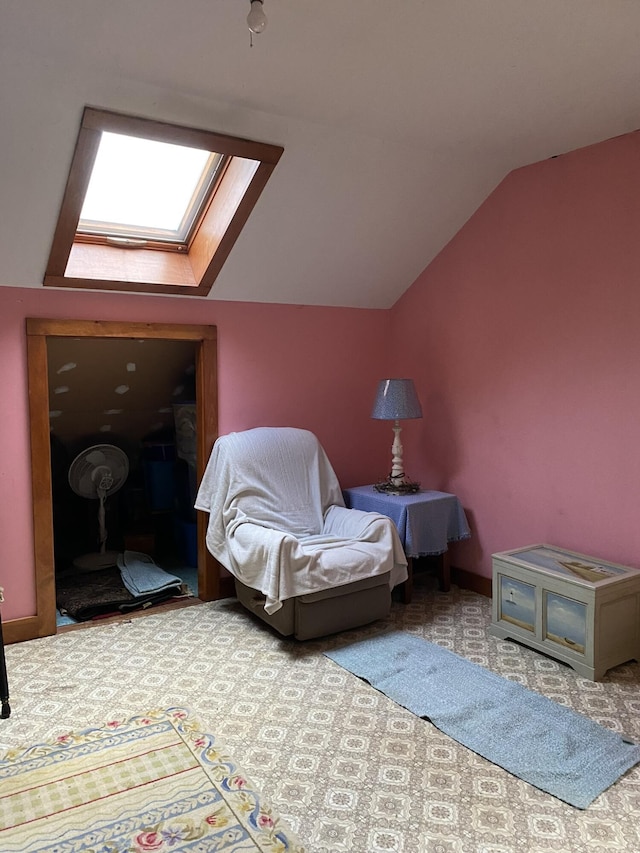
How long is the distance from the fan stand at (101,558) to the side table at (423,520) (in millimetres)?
1766

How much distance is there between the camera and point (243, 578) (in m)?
3.40

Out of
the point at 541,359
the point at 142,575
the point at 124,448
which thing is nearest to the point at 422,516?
the point at 541,359

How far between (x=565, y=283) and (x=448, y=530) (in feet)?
5.29

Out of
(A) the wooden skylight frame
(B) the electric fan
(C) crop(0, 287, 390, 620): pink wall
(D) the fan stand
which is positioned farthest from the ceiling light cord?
(D) the fan stand

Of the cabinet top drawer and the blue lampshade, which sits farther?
the blue lampshade

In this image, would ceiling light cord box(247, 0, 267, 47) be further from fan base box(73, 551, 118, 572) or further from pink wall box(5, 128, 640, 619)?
fan base box(73, 551, 118, 572)

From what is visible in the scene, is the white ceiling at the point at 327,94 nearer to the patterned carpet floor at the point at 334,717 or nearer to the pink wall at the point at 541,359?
the pink wall at the point at 541,359

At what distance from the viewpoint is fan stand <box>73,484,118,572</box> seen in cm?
447

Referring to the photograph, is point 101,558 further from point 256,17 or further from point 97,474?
point 256,17

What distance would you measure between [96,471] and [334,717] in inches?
99.2

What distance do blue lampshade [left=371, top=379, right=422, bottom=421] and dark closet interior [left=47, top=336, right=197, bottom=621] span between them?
4.62ft

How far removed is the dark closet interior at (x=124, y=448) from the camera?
440cm

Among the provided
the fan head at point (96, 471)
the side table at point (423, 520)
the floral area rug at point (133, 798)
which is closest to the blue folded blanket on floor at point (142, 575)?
the fan head at point (96, 471)

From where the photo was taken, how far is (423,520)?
3869mm
